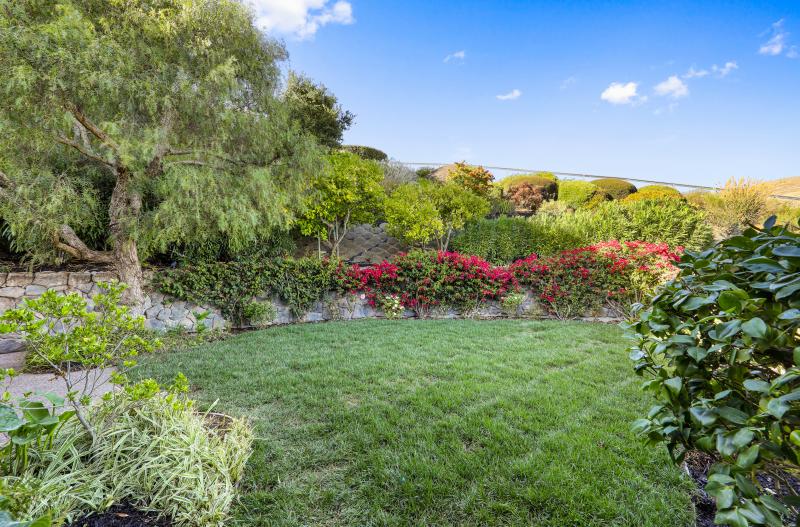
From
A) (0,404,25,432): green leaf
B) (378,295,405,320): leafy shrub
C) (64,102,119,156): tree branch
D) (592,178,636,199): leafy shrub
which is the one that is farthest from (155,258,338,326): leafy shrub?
(592,178,636,199): leafy shrub

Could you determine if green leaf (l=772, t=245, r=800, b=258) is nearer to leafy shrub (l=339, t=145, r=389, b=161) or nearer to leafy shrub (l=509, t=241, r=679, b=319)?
leafy shrub (l=509, t=241, r=679, b=319)

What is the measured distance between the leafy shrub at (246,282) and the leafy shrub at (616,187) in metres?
12.2

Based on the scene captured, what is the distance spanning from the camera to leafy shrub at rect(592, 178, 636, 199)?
13.4 meters

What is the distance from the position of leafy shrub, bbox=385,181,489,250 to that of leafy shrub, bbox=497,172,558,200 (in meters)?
5.34

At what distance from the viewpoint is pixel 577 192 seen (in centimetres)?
1309

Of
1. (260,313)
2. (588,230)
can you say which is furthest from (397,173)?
(260,313)

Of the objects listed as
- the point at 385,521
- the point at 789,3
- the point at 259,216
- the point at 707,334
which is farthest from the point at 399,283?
the point at 789,3

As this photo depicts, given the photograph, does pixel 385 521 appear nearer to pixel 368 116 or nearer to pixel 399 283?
pixel 399 283

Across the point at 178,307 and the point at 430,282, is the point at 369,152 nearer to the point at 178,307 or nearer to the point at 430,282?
the point at 430,282

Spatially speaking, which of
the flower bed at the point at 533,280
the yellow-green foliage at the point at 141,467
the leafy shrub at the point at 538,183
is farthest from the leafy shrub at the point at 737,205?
the yellow-green foliage at the point at 141,467

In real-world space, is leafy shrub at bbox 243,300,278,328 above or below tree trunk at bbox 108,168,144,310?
below

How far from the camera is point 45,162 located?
4.53 metres

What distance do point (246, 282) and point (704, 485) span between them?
19.5ft

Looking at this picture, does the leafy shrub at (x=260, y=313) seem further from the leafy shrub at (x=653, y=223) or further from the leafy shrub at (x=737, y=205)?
the leafy shrub at (x=737, y=205)
